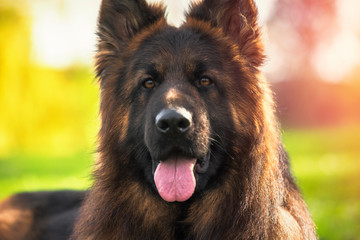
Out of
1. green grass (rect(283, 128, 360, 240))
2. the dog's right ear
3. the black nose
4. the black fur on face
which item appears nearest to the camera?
the black nose

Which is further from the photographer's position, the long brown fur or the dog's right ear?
the dog's right ear

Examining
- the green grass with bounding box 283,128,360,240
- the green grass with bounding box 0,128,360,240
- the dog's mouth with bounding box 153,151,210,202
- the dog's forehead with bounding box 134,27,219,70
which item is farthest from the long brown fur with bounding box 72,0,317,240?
the green grass with bounding box 283,128,360,240

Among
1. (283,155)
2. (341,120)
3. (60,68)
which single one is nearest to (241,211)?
(283,155)

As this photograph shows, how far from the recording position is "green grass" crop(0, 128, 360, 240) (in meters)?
7.09

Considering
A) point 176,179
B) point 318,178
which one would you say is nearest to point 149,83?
point 176,179

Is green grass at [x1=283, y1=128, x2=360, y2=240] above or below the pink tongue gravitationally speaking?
below

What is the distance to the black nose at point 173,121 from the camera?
348cm

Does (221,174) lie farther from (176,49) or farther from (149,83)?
(176,49)

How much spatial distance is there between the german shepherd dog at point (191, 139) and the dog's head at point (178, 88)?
10 mm

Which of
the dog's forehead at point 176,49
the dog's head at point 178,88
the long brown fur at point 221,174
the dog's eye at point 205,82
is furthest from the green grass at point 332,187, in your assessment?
the dog's forehead at point 176,49

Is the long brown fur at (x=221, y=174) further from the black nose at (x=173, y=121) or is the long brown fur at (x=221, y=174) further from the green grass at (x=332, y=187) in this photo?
the green grass at (x=332, y=187)

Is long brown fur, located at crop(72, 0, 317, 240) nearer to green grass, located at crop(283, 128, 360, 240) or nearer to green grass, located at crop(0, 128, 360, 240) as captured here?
green grass, located at crop(0, 128, 360, 240)

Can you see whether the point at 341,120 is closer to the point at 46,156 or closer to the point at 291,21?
the point at 291,21

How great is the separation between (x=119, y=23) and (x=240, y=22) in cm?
130
